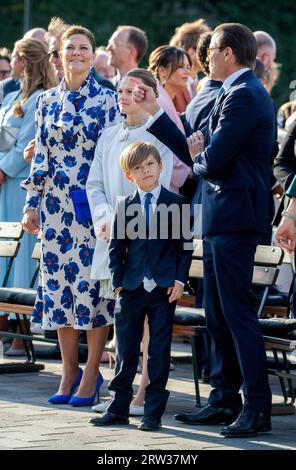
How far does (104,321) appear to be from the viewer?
8.40m

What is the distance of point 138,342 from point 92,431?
567 mm

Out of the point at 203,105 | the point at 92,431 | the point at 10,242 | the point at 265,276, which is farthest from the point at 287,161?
the point at 10,242

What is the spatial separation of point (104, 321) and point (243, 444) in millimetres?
1610

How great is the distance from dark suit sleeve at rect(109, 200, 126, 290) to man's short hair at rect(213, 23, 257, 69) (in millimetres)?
1075

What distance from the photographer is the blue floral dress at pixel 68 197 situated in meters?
8.41

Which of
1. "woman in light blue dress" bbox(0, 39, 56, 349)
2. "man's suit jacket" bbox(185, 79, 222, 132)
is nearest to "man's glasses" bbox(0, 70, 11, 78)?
"woman in light blue dress" bbox(0, 39, 56, 349)

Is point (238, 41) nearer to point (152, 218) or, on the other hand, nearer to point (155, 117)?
point (155, 117)

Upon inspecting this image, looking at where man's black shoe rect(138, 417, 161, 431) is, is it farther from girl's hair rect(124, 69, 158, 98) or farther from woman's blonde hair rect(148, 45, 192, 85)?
woman's blonde hair rect(148, 45, 192, 85)

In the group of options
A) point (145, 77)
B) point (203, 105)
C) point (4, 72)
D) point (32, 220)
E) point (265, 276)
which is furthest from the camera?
point (4, 72)

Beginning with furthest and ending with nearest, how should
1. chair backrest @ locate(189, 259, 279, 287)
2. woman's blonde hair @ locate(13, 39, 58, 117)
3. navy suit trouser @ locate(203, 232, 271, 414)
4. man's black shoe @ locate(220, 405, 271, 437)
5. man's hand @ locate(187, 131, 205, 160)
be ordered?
woman's blonde hair @ locate(13, 39, 58, 117), chair backrest @ locate(189, 259, 279, 287), man's hand @ locate(187, 131, 205, 160), navy suit trouser @ locate(203, 232, 271, 414), man's black shoe @ locate(220, 405, 271, 437)

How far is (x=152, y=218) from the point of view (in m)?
7.63

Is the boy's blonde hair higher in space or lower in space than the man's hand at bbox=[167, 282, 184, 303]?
higher

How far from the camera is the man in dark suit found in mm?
7332
